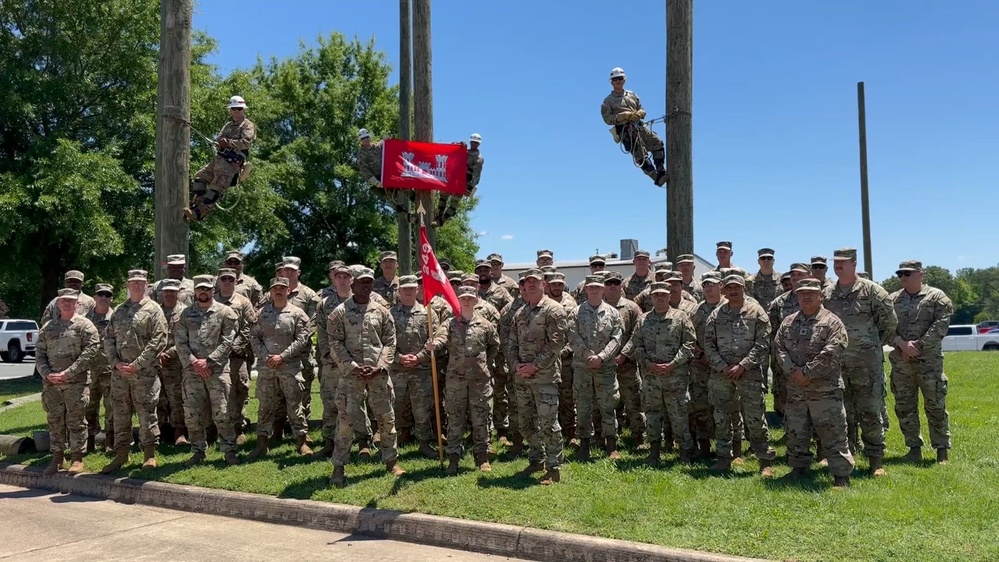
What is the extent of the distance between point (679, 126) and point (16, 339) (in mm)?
35442

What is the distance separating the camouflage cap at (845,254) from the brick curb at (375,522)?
167 inches

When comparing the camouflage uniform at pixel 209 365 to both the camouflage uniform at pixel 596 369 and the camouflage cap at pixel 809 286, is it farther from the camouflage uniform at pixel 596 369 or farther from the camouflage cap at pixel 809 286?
the camouflage cap at pixel 809 286

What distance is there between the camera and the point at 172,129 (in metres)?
10.1

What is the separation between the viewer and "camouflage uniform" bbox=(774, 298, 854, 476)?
280 inches

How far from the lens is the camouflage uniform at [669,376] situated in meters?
8.23

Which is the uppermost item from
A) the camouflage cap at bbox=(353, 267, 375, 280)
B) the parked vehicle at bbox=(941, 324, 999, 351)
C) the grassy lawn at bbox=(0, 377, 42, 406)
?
the camouflage cap at bbox=(353, 267, 375, 280)

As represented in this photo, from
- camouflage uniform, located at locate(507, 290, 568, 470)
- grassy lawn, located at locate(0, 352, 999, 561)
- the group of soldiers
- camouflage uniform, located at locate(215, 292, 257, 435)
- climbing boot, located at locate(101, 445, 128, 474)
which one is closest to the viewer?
grassy lawn, located at locate(0, 352, 999, 561)

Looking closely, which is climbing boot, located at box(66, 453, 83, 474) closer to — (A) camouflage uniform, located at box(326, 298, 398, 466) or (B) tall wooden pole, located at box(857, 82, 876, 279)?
(A) camouflage uniform, located at box(326, 298, 398, 466)

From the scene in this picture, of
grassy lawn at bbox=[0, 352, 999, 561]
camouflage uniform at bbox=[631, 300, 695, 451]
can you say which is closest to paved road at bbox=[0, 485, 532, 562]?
grassy lawn at bbox=[0, 352, 999, 561]

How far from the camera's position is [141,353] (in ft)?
30.0

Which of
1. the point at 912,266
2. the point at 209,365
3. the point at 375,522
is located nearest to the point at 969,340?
the point at 912,266

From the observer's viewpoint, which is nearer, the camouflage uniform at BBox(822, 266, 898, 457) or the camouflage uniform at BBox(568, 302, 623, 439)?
the camouflage uniform at BBox(822, 266, 898, 457)

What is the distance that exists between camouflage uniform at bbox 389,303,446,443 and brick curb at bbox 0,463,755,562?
75.8 inches

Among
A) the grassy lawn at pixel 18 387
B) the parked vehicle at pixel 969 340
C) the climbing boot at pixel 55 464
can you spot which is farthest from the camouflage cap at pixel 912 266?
the parked vehicle at pixel 969 340
